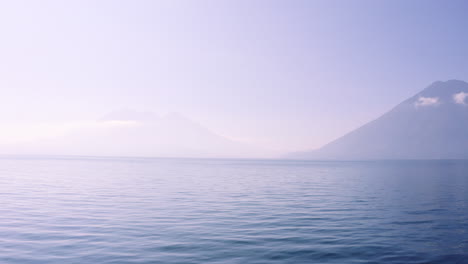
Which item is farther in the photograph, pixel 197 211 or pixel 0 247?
pixel 197 211

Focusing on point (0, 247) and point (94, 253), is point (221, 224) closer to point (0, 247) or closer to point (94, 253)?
point (94, 253)

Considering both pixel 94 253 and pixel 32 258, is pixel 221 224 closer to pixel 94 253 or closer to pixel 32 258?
pixel 94 253

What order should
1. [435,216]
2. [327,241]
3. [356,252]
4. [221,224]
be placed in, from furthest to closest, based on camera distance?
[435,216]
[221,224]
[327,241]
[356,252]

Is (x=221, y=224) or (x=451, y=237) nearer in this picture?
(x=451, y=237)

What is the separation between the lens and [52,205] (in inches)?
1372

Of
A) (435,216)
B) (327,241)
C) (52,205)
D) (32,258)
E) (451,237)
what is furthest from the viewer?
(52,205)

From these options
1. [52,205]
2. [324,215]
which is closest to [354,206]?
[324,215]

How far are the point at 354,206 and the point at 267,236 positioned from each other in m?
17.7

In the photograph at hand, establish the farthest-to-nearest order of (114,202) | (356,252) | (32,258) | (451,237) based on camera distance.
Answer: (114,202) → (451,237) → (356,252) → (32,258)

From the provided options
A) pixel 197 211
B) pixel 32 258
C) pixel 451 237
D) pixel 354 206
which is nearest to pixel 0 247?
pixel 32 258

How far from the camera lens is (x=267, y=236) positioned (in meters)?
21.2

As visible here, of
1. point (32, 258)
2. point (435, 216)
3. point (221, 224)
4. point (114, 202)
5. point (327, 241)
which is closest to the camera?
point (32, 258)

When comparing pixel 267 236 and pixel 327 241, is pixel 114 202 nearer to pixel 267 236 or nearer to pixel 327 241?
pixel 267 236

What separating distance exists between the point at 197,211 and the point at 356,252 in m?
16.9
